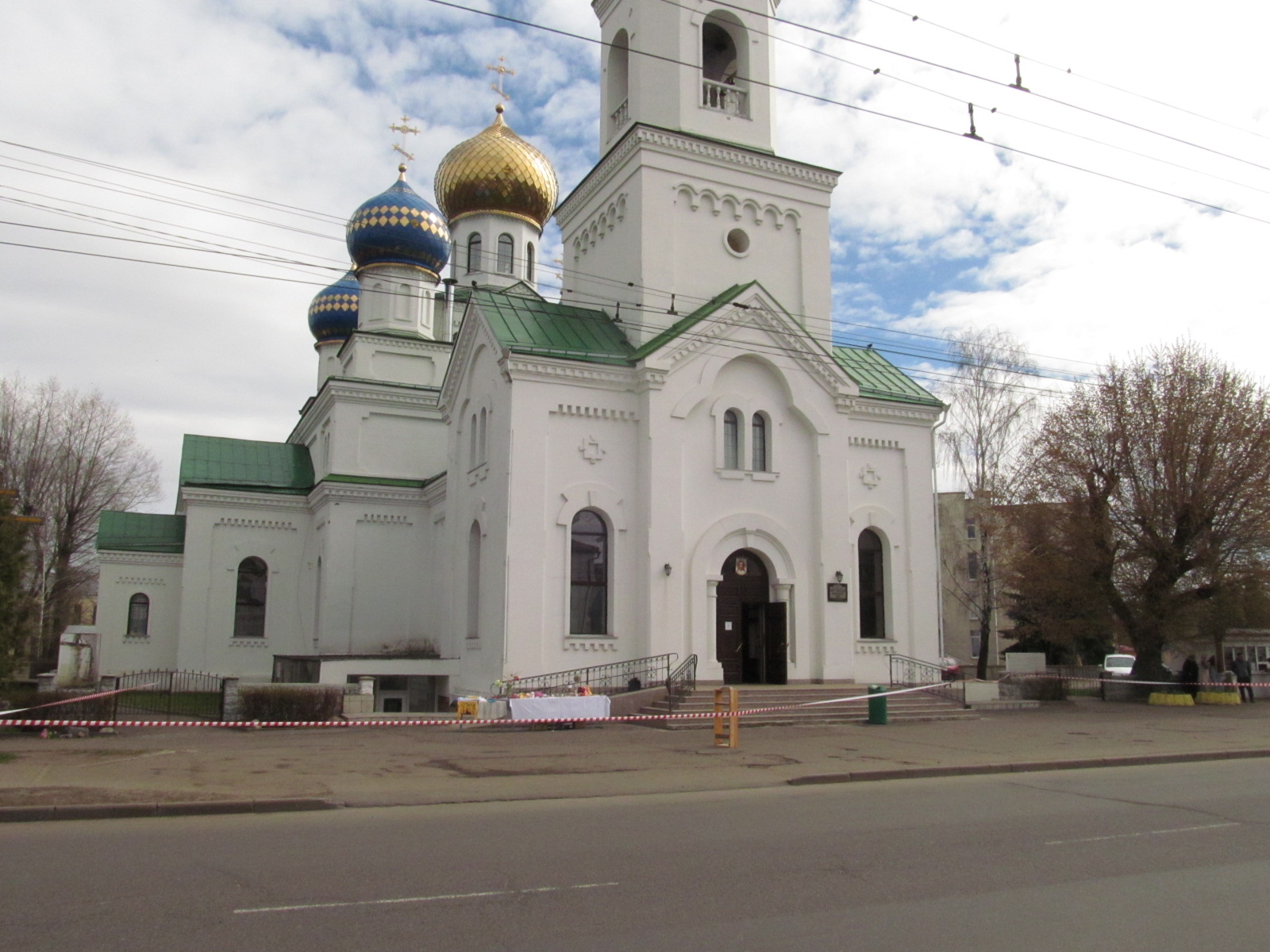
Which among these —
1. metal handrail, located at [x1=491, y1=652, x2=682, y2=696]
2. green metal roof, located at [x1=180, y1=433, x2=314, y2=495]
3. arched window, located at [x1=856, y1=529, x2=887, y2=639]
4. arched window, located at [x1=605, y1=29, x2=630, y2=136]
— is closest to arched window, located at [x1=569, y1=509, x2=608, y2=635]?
metal handrail, located at [x1=491, y1=652, x2=682, y2=696]

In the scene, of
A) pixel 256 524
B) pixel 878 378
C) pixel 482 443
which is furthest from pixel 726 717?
pixel 256 524

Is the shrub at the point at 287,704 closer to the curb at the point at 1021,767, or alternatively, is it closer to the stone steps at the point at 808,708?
the stone steps at the point at 808,708

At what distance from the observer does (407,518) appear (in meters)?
29.8

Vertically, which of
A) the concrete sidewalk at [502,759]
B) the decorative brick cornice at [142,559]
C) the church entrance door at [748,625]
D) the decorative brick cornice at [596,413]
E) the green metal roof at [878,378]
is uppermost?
the green metal roof at [878,378]

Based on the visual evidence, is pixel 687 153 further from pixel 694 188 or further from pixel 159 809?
pixel 159 809

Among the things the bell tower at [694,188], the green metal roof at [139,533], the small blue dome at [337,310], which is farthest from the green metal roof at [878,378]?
the green metal roof at [139,533]

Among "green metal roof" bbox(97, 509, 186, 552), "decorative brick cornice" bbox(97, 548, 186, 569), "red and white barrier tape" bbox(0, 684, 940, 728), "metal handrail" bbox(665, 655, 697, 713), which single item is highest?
"green metal roof" bbox(97, 509, 186, 552)

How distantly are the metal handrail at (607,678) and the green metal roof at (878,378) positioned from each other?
841cm

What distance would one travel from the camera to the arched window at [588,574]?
21.3m

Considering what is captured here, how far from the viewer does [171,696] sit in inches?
1011

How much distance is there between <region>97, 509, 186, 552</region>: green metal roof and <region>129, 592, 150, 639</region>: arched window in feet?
5.14

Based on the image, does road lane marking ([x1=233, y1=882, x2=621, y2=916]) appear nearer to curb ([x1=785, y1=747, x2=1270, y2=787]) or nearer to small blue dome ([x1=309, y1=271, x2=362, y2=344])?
curb ([x1=785, y1=747, x2=1270, y2=787])

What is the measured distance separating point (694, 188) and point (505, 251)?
12907 millimetres

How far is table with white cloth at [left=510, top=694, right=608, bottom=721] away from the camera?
1775cm
